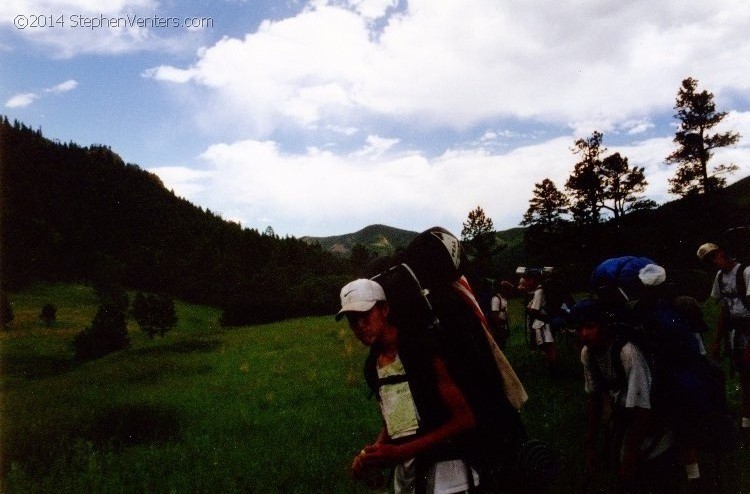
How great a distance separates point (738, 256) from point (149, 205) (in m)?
155

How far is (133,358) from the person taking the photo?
24812mm

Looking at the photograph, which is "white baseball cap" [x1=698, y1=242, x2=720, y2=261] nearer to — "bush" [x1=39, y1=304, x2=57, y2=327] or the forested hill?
"bush" [x1=39, y1=304, x2=57, y2=327]

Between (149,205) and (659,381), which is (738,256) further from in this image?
(149,205)

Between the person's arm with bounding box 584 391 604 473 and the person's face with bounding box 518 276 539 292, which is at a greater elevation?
the person's face with bounding box 518 276 539 292

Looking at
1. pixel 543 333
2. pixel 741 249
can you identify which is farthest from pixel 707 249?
pixel 543 333

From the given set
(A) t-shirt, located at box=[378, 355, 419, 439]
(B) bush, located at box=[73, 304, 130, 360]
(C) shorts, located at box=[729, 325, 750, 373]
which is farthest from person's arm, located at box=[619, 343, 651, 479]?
(B) bush, located at box=[73, 304, 130, 360]

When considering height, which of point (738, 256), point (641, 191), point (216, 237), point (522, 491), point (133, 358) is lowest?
point (133, 358)

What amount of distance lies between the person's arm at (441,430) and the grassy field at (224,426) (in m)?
2.70

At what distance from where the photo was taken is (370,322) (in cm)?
241

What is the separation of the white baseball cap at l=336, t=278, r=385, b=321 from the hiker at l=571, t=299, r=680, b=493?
2325 mm

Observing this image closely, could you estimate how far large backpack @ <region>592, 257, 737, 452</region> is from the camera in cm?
355

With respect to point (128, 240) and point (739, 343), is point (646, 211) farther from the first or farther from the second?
point (128, 240)

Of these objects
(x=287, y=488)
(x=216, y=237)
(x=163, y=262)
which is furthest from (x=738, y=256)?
(x=216, y=237)

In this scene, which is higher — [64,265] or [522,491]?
[64,265]
